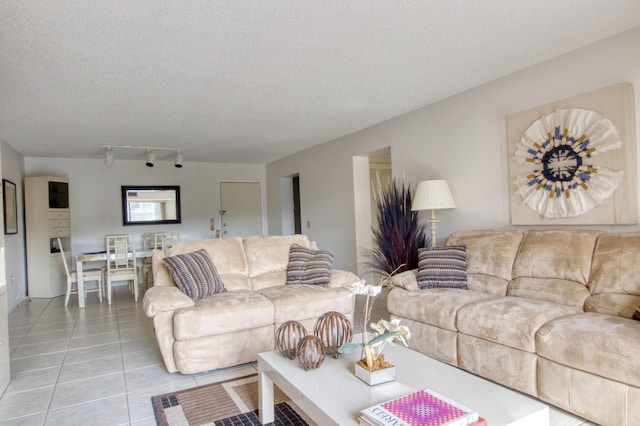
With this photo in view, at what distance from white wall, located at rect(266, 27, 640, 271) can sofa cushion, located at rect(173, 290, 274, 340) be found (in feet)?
7.36

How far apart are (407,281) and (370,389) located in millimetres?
1749

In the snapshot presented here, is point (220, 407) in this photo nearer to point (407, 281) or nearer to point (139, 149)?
point (407, 281)

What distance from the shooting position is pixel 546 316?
2.28 metres

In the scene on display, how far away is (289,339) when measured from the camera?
200 centimetres

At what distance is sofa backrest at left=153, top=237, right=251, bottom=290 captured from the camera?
10.8 ft

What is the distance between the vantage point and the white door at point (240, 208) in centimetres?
815

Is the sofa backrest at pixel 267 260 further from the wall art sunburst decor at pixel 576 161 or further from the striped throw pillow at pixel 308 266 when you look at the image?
the wall art sunburst decor at pixel 576 161

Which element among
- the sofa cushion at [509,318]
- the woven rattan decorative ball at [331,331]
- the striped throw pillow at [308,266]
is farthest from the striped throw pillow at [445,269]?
the woven rattan decorative ball at [331,331]

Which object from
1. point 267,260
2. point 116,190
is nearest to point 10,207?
point 116,190

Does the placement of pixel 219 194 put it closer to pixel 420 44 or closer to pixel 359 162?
pixel 359 162

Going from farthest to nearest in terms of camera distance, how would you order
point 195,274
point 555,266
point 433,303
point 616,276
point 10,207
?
point 10,207, point 195,274, point 433,303, point 555,266, point 616,276

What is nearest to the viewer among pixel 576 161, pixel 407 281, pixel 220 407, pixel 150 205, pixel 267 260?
pixel 220 407

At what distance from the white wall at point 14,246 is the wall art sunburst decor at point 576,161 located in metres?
5.90

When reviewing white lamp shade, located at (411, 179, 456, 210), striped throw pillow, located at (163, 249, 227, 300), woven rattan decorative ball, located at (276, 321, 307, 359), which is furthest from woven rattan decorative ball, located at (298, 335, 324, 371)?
white lamp shade, located at (411, 179, 456, 210)
